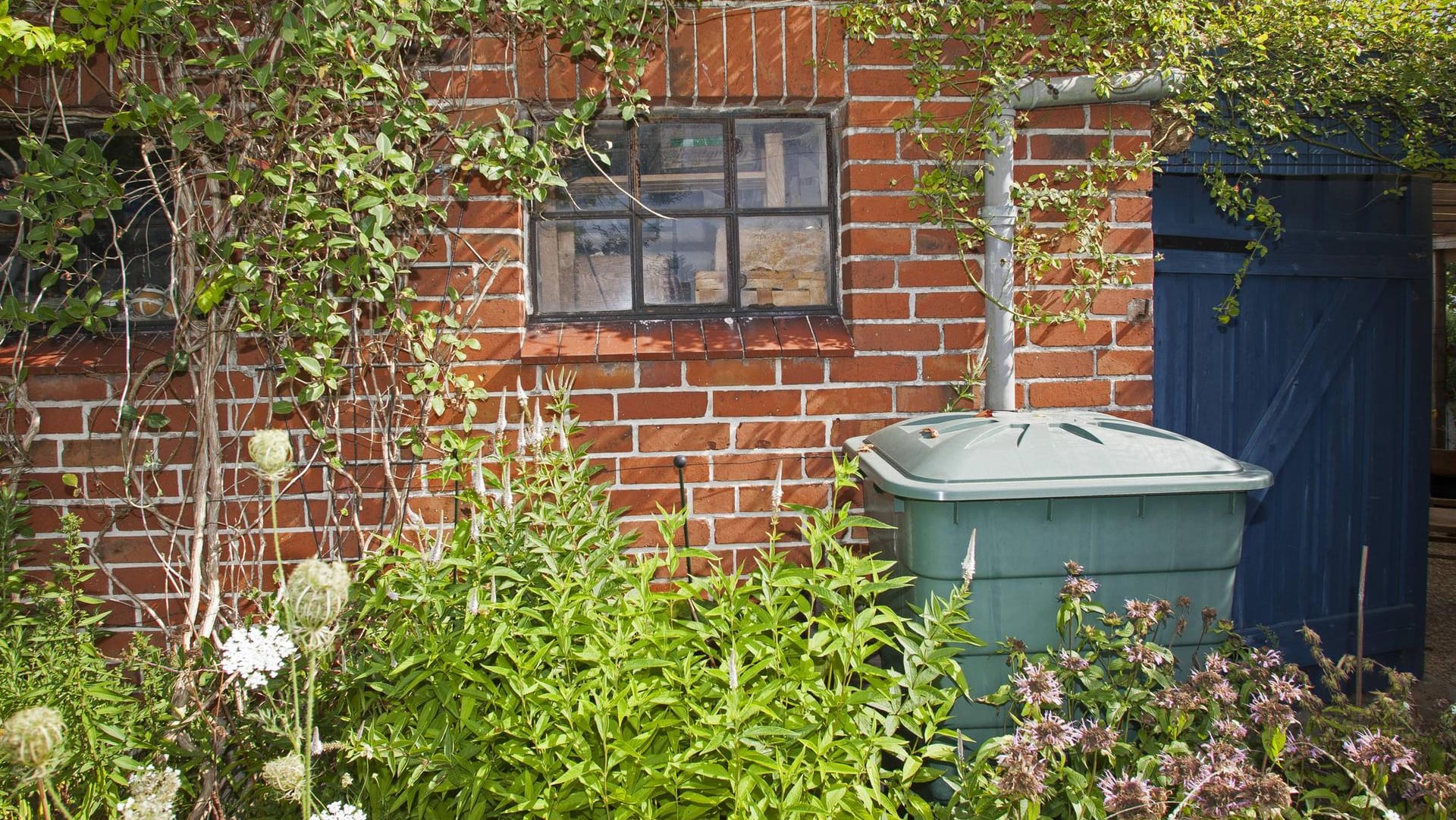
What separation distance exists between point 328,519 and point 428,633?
1.03 metres

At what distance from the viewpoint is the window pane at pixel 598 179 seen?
3115 millimetres

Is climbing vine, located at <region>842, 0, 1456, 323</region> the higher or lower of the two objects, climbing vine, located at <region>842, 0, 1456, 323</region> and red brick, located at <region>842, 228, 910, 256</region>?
the higher

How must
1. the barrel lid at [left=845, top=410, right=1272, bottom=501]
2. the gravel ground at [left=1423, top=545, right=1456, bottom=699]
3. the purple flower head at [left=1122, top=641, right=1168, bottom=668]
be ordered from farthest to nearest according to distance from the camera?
the gravel ground at [left=1423, top=545, right=1456, bottom=699] → the barrel lid at [left=845, top=410, right=1272, bottom=501] → the purple flower head at [left=1122, top=641, right=1168, bottom=668]

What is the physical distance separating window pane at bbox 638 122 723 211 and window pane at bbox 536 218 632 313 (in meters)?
0.17

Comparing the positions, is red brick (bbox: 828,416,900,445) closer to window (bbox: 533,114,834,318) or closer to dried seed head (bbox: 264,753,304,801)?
window (bbox: 533,114,834,318)

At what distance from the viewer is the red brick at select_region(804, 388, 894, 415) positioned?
298cm

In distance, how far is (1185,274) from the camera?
12.0 ft

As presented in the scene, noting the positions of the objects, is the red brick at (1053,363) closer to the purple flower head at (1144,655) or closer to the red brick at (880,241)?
the red brick at (880,241)

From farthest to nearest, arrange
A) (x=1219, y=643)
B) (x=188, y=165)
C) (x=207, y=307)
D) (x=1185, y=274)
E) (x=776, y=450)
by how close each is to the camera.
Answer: (x=1185, y=274)
(x=776, y=450)
(x=188, y=165)
(x=207, y=307)
(x=1219, y=643)

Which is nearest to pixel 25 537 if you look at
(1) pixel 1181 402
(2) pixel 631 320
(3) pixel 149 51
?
(3) pixel 149 51

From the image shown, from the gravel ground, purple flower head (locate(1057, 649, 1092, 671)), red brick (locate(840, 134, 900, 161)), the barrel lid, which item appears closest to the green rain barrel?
the barrel lid

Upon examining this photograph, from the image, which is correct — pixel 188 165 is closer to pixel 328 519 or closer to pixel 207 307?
pixel 207 307

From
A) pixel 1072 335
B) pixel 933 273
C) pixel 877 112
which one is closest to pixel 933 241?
pixel 933 273

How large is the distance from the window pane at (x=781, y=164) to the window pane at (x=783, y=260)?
6 cm
